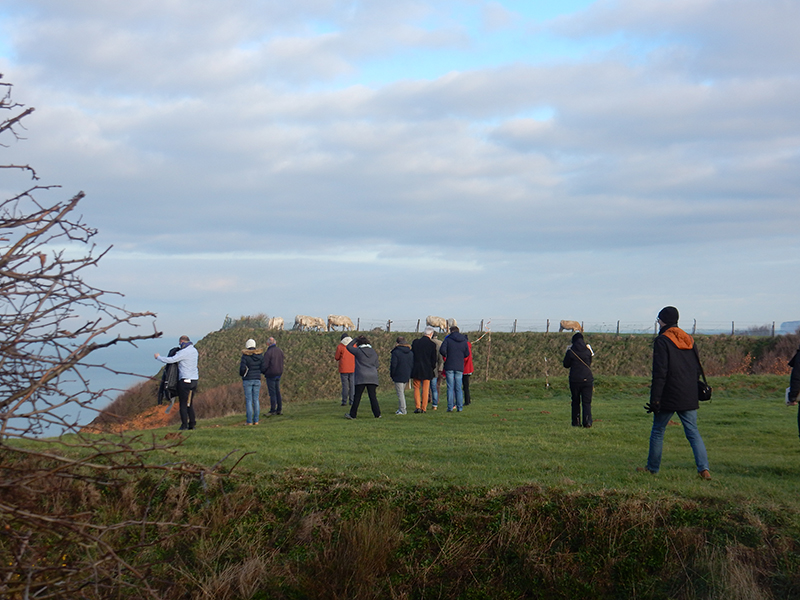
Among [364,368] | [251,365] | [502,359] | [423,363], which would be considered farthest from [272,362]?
[502,359]

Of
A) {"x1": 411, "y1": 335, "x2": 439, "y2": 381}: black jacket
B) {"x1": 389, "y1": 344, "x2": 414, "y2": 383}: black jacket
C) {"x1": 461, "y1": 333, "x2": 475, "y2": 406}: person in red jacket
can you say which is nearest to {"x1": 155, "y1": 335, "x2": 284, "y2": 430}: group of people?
{"x1": 389, "y1": 344, "x2": 414, "y2": 383}: black jacket

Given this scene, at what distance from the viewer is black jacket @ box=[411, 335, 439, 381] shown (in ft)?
58.5

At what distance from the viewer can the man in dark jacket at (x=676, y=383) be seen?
29.5ft

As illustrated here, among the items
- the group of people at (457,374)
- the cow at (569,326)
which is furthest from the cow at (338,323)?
the group of people at (457,374)

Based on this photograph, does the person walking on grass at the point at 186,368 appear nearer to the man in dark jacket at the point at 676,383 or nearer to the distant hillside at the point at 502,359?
the man in dark jacket at the point at 676,383

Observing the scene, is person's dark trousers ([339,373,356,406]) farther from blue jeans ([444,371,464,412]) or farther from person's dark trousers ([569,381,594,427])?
person's dark trousers ([569,381,594,427])

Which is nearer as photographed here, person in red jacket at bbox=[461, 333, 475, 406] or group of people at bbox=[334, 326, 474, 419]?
group of people at bbox=[334, 326, 474, 419]

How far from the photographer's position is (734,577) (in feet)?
23.1

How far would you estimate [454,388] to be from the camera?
1836 centimetres

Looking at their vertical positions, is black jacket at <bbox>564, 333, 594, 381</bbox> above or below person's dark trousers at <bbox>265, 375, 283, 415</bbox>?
above

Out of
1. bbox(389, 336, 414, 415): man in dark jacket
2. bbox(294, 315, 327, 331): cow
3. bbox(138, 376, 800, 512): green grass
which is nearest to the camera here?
bbox(138, 376, 800, 512): green grass

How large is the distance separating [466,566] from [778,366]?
27847mm

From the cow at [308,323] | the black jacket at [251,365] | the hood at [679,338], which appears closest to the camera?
the hood at [679,338]

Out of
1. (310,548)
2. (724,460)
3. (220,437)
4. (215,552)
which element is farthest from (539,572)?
(220,437)
